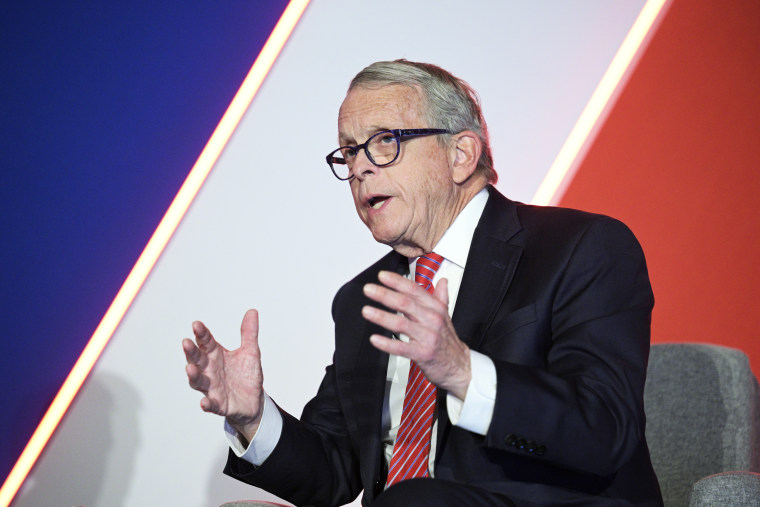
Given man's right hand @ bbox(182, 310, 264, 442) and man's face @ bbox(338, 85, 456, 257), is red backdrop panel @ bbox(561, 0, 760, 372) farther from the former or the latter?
man's right hand @ bbox(182, 310, 264, 442)

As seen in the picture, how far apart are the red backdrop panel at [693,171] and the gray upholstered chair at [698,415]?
64cm

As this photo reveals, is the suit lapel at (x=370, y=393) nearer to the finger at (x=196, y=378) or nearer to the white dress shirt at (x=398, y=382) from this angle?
the white dress shirt at (x=398, y=382)

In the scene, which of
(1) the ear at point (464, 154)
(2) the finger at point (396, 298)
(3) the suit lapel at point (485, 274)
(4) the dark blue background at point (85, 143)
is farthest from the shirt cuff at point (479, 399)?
(4) the dark blue background at point (85, 143)

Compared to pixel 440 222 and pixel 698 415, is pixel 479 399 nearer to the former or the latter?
pixel 440 222

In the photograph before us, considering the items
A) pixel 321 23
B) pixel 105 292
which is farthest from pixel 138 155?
pixel 321 23

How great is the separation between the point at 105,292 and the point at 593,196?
1.71 metres

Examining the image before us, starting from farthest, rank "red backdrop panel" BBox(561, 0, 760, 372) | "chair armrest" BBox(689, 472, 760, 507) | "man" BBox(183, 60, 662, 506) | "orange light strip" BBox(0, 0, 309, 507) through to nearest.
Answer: "red backdrop panel" BBox(561, 0, 760, 372), "orange light strip" BBox(0, 0, 309, 507), "chair armrest" BBox(689, 472, 760, 507), "man" BBox(183, 60, 662, 506)

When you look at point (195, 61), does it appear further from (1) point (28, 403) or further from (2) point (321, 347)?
(1) point (28, 403)

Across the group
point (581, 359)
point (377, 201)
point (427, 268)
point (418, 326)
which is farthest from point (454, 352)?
point (377, 201)

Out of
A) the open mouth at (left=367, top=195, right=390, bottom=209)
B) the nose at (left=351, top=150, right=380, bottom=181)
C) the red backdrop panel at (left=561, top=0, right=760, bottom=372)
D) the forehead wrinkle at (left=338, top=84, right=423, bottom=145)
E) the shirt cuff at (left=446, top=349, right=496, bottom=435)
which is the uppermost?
the red backdrop panel at (left=561, top=0, right=760, bottom=372)

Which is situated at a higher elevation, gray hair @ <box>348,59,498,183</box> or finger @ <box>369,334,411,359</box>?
gray hair @ <box>348,59,498,183</box>

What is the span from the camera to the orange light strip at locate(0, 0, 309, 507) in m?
2.52

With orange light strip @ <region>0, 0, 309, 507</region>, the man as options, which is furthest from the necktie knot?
orange light strip @ <region>0, 0, 309, 507</region>

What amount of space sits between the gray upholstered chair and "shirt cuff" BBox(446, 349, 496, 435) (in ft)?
2.62
